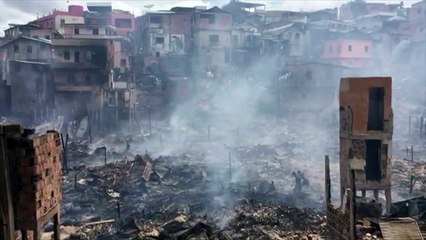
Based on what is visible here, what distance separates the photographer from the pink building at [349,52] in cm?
6369

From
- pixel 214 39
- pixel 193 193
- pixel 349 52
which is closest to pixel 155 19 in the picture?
pixel 214 39

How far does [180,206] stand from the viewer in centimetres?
2236

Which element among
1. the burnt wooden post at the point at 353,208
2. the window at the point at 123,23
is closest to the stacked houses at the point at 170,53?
the window at the point at 123,23

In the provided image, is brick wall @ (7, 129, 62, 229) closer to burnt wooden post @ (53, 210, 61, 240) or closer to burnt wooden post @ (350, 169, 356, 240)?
burnt wooden post @ (53, 210, 61, 240)

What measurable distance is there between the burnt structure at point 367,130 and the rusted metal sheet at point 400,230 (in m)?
4.33

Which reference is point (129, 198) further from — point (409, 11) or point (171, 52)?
point (409, 11)

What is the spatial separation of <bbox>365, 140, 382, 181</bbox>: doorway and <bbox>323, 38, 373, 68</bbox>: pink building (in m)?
45.8

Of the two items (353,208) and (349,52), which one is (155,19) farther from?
(353,208)

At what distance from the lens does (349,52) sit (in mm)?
63906

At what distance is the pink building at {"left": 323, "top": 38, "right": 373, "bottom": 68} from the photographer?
2507 inches

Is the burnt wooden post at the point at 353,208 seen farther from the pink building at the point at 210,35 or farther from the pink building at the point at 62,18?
the pink building at the point at 62,18

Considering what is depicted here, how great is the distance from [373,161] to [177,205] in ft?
32.0

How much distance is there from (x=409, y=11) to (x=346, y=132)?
62289mm

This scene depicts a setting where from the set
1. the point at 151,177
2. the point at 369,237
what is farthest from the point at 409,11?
the point at 369,237
